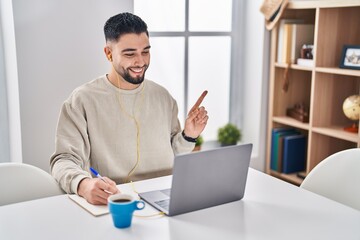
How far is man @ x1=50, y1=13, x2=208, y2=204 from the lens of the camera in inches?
73.0

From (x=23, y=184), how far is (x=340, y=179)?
3.80ft

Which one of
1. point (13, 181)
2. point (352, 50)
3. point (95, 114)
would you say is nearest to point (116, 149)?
point (95, 114)

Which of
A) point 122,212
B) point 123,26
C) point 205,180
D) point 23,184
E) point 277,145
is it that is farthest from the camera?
point 277,145

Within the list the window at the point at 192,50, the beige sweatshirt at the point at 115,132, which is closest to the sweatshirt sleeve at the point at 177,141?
the beige sweatshirt at the point at 115,132

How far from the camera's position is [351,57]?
2.80 meters

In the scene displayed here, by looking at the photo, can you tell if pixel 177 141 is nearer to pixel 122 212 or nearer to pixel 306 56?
pixel 122 212

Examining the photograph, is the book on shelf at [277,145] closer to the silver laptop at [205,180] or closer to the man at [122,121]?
the man at [122,121]

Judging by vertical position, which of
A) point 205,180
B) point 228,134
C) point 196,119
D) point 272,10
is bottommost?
point 228,134

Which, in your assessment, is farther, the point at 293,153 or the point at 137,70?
the point at 293,153

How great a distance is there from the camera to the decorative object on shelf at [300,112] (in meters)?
3.21

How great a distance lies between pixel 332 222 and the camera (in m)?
1.42

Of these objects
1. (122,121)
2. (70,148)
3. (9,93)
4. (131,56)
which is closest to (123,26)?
(131,56)

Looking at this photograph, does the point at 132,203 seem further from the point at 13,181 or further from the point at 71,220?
the point at 13,181

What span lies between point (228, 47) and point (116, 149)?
1.81m
